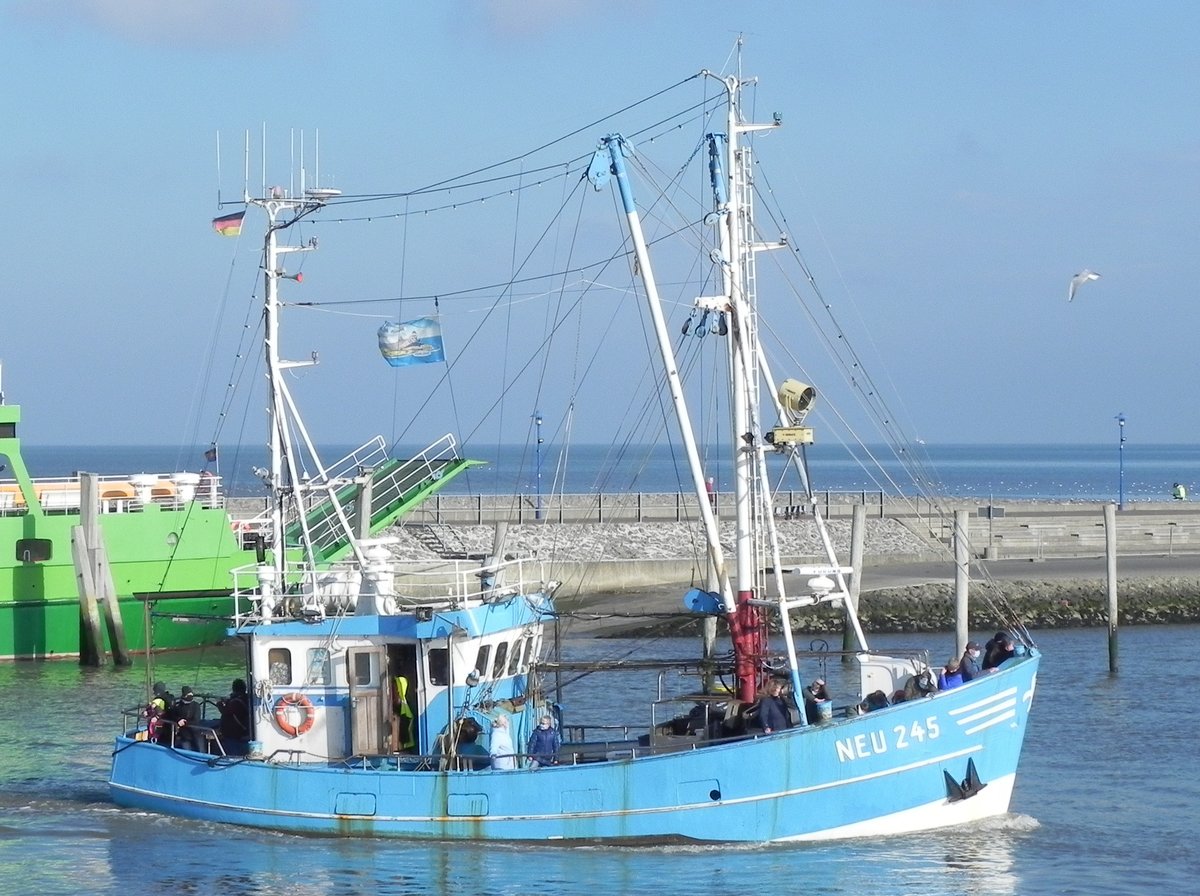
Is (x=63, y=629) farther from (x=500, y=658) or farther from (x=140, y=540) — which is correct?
(x=500, y=658)

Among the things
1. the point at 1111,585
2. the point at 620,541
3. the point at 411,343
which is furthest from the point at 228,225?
the point at 620,541

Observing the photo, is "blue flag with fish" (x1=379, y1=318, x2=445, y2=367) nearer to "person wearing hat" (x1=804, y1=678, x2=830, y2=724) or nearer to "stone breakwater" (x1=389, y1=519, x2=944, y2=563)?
"person wearing hat" (x1=804, y1=678, x2=830, y2=724)

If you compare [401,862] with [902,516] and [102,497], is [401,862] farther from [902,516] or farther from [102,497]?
[902,516]

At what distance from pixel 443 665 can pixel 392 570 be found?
144cm

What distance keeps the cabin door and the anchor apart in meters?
7.12

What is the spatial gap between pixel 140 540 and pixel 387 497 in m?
5.94

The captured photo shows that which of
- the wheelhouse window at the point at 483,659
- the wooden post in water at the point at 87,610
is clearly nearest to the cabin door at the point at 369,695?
the wheelhouse window at the point at 483,659

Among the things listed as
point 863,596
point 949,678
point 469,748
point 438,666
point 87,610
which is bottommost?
point 469,748

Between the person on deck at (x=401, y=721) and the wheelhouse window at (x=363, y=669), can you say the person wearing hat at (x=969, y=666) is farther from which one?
the wheelhouse window at (x=363, y=669)

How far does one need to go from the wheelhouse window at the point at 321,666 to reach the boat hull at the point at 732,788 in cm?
113

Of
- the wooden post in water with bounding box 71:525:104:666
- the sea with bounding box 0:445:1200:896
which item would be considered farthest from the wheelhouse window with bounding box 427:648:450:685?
the wooden post in water with bounding box 71:525:104:666

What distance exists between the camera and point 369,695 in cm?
2170

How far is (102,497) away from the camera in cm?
4075

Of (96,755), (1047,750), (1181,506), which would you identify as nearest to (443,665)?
(96,755)
